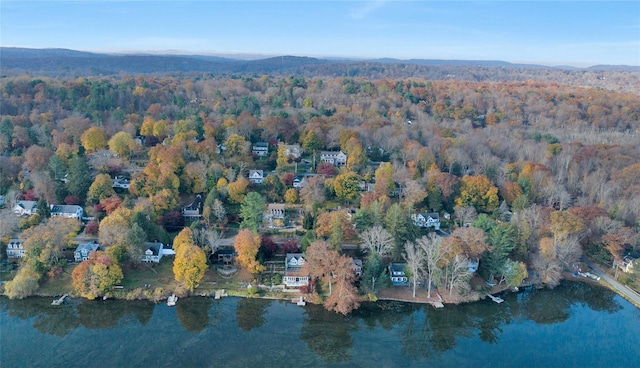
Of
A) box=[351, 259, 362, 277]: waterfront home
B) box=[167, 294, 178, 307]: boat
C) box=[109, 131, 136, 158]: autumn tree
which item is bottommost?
box=[167, 294, 178, 307]: boat

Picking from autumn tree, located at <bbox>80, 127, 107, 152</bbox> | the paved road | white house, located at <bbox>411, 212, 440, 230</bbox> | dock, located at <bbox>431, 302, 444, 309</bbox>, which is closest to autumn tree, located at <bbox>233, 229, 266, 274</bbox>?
dock, located at <bbox>431, 302, 444, 309</bbox>

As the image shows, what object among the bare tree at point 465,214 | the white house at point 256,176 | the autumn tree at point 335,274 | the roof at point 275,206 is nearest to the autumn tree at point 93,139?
the white house at point 256,176

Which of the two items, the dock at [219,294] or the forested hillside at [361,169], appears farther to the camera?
the forested hillside at [361,169]

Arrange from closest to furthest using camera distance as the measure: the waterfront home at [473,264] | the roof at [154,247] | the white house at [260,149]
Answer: the waterfront home at [473,264] < the roof at [154,247] < the white house at [260,149]

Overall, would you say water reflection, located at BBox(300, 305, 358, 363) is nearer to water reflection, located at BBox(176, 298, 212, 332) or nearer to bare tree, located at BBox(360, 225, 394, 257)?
bare tree, located at BBox(360, 225, 394, 257)

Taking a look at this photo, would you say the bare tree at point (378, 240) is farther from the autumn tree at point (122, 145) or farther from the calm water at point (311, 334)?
the autumn tree at point (122, 145)

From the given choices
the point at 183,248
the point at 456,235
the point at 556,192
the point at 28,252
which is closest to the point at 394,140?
the point at 556,192

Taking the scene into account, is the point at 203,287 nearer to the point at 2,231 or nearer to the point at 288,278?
the point at 288,278

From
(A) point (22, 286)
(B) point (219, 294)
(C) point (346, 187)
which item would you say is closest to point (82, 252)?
(A) point (22, 286)
